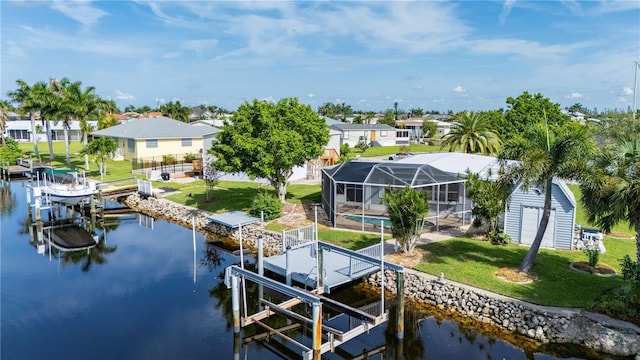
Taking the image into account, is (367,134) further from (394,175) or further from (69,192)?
(394,175)

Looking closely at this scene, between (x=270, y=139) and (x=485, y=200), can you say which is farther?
(x=270, y=139)

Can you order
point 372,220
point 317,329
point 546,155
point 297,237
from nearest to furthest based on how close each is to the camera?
point 317,329, point 546,155, point 297,237, point 372,220

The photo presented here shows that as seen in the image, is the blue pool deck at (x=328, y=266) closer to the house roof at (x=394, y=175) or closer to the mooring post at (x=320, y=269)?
the mooring post at (x=320, y=269)

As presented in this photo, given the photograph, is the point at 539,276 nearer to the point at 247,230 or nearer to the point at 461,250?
the point at 461,250

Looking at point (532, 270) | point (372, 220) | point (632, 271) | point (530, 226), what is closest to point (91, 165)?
point (372, 220)

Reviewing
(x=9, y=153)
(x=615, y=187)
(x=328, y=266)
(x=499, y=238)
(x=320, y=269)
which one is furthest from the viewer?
(x=9, y=153)

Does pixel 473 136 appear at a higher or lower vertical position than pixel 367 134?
lower

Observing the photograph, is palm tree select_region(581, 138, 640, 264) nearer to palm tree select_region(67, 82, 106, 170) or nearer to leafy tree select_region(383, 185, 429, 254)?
leafy tree select_region(383, 185, 429, 254)

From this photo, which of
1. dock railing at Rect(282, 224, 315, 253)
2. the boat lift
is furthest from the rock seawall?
dock railing at Rect(282, 224, 315, 253)
